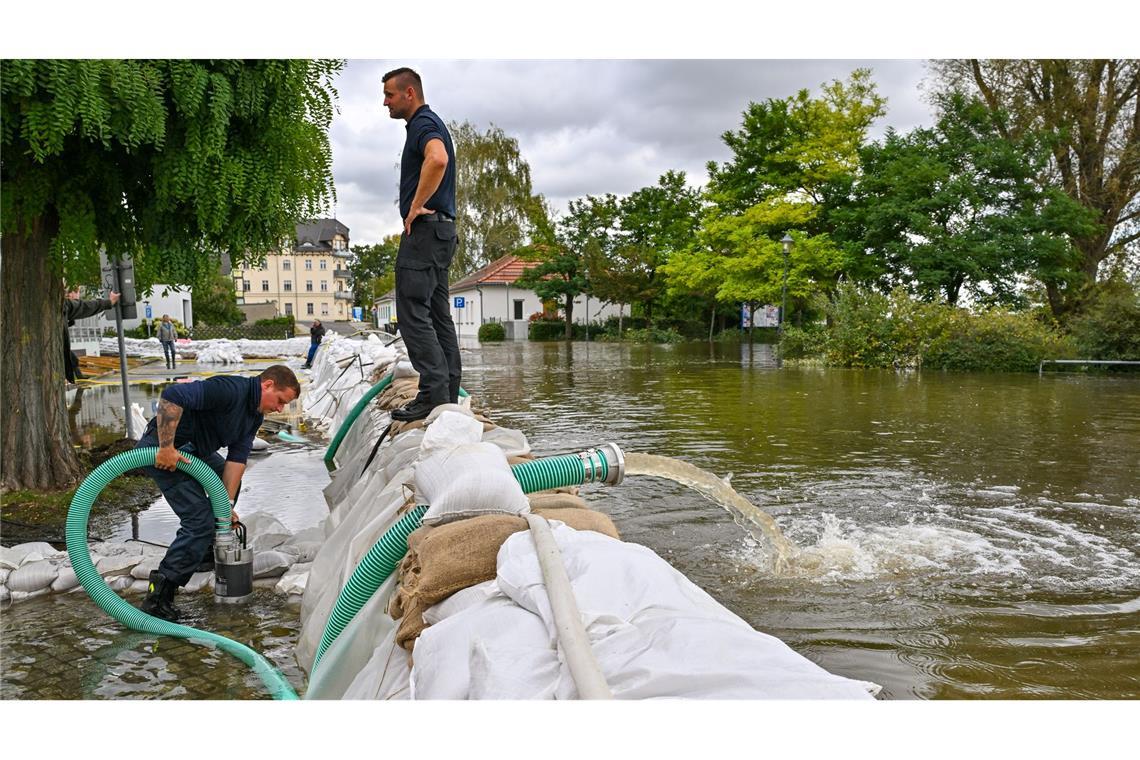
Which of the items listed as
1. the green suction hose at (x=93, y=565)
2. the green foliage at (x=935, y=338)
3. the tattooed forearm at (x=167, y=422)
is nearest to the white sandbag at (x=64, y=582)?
the green suction hose at (x=93, y=565)

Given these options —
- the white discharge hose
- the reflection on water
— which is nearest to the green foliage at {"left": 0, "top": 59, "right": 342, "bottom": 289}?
the reflection on water

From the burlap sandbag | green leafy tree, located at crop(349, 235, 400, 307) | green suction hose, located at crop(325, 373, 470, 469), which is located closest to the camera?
the burlap sandbag

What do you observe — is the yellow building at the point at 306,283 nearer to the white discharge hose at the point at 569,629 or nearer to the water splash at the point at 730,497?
the water splash at the point at 730,497

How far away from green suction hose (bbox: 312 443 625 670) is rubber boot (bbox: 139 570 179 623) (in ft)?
4.52

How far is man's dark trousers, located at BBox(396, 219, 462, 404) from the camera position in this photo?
14.8ft

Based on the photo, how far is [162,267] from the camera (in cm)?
605

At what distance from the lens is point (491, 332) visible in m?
48.8

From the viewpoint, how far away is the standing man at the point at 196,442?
407 cm

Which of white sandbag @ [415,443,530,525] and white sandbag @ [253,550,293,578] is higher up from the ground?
white sandbag @ [415,443,530,525]

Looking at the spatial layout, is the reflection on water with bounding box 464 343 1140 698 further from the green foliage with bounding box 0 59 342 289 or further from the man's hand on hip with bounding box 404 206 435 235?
the green foliage with bounding box 0 59 342 289

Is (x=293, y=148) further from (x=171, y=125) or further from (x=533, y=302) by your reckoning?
(x=533, y=302)

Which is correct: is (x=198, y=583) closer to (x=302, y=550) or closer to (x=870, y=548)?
(x=302, y=550)

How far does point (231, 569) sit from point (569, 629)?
3090 millimetres

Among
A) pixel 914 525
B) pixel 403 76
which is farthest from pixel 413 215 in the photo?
pixel 914 525
